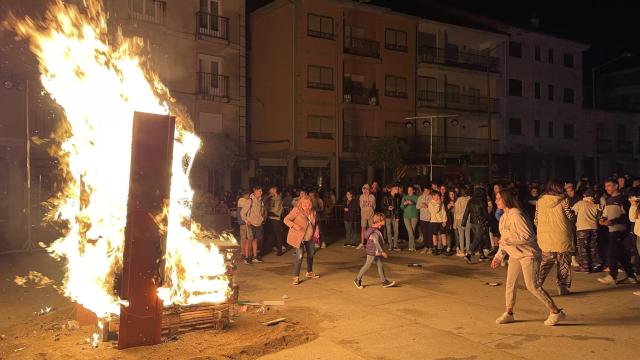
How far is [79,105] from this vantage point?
6.79 metres

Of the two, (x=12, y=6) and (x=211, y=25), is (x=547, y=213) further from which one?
(x=211, y=25)

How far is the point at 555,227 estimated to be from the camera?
826cm

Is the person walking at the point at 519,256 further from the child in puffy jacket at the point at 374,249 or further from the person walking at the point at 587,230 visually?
the person walking at the point at 587,230

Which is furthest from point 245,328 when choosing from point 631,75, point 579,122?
point 631,75

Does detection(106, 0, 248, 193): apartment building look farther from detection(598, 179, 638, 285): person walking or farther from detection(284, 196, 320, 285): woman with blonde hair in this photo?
detection(598, 179, 638, 285): person walking

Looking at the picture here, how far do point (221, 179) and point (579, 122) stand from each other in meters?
31.1

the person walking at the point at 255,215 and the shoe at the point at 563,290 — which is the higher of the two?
the person walking at the point at 255,215

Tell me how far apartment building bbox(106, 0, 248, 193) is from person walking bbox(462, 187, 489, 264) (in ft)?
49.2

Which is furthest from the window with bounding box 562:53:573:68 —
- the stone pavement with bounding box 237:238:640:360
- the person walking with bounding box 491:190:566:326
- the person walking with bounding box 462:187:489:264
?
the person walking with bounding box 491:190:566:326

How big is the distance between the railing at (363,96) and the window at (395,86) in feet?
A: 3.86

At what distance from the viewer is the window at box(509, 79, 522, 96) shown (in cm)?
3953

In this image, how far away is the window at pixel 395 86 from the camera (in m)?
34.1

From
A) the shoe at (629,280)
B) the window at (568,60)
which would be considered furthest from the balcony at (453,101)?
the shoe at (629,280)

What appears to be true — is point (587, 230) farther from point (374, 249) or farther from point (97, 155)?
point (97, 155)
